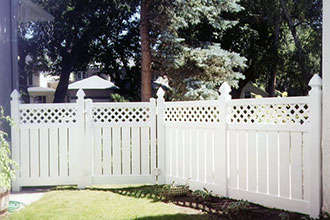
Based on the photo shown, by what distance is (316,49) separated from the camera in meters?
15.4

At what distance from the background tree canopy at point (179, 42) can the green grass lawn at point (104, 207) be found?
19.4 ft

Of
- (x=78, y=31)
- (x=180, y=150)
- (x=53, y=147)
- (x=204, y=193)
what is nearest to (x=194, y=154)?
(x=180, y=150)

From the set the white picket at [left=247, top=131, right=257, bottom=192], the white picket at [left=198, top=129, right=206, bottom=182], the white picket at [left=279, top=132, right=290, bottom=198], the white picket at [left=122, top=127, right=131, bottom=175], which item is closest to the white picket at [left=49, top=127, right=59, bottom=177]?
the white picket at [left=122, top=127, right=131, bottom=175]

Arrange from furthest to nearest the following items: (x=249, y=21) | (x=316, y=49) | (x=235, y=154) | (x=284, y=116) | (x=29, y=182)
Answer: (x=249, y=21), (x=316, y=49), (x=29, y=182), (x=235, y=154), (x=284, y=116)

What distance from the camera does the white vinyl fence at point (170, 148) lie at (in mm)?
3959

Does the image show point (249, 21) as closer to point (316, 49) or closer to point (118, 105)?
point (316, 49)

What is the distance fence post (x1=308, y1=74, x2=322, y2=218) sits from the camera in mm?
3414

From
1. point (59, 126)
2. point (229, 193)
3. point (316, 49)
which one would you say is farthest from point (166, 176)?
point (316, 49)

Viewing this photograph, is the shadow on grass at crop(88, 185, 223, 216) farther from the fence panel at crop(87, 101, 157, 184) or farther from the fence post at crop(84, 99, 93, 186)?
the fence post at crop(84, 99, 93, 186)

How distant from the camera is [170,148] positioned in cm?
526

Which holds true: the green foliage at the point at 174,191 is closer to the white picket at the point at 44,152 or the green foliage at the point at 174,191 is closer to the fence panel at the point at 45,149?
the fence panel at the point at 45,149

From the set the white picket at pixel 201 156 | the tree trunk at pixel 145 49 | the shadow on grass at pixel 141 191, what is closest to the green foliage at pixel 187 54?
the tree trunk at pixel 145 49

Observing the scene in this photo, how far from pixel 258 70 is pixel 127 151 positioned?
13.8 meters

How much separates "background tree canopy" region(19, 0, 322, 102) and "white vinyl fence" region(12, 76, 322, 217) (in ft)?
17.2
